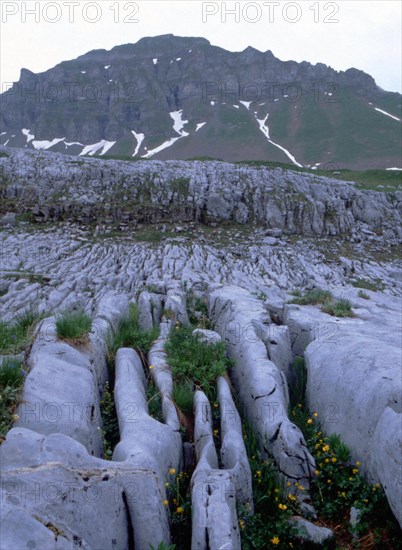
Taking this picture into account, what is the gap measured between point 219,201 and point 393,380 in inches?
1478

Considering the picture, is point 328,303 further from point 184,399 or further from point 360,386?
point 184,399

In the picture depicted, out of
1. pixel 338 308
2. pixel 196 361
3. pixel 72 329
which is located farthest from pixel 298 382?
pixel 72 329

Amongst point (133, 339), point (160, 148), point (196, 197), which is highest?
point (160, 148)

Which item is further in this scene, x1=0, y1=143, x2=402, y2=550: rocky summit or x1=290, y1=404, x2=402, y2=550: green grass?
x1=290, y1=404, x2=402, y2=550: green grass

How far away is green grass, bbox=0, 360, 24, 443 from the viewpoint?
6.21m

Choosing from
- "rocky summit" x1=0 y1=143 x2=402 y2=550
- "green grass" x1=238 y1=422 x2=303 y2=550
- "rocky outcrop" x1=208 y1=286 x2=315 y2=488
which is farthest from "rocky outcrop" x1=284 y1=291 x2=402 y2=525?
"green grass" x1=238 y1=422 x2=303 y2=550

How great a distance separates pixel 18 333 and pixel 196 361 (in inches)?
163

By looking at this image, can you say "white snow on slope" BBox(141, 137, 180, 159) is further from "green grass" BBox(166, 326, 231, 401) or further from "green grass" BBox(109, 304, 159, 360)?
"green grass" BBox(166, 326, 231, 401)

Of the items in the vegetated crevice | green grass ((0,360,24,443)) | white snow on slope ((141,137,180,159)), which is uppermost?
white snow on slope ((141,137,180,159))

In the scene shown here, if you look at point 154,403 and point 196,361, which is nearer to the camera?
point 154,403

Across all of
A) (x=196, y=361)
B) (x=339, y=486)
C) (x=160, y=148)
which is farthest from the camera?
(x=160, y=148)

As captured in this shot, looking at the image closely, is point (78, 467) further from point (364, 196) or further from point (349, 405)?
point (364, 196)

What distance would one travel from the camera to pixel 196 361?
9312 mm

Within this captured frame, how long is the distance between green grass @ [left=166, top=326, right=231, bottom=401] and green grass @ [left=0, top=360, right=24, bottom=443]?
3.31 metres
